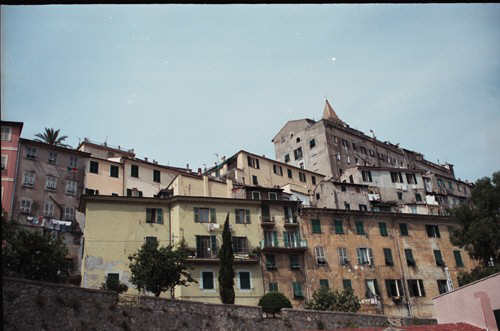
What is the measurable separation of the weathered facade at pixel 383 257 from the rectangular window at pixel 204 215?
9.30 meters

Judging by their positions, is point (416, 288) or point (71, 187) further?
point (71, 187)

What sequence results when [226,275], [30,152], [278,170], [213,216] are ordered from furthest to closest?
[278,170] → [30,152] → [213,216] → [226,275]

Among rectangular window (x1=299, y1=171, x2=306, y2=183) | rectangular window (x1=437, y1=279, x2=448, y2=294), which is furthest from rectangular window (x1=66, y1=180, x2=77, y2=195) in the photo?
rectangular window (x1=437, y1=279, x2=448, y2=294)

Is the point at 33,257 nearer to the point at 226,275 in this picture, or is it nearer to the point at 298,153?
the point at 226,275

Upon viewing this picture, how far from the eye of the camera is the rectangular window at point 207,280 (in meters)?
44.0

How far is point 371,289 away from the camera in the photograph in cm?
4959

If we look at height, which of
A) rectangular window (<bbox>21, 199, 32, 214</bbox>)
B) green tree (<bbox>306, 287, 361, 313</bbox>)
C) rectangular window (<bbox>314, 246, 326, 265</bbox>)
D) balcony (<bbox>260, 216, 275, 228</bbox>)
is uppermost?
rectangular window (<bbox>21, 199, 32, 214</bbox>)

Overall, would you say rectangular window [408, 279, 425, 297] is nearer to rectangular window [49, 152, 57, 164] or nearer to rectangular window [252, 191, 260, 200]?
rectangular window [252, 191, 260, 200]

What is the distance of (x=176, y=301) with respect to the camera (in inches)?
1252

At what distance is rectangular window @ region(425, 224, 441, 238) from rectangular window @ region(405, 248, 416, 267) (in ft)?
11.8

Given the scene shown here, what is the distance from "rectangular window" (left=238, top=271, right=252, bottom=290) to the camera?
149 ft

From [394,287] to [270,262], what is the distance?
43.7 ft

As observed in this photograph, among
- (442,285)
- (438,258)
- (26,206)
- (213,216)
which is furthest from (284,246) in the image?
(26,206)

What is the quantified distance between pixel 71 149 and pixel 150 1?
57571 mm
